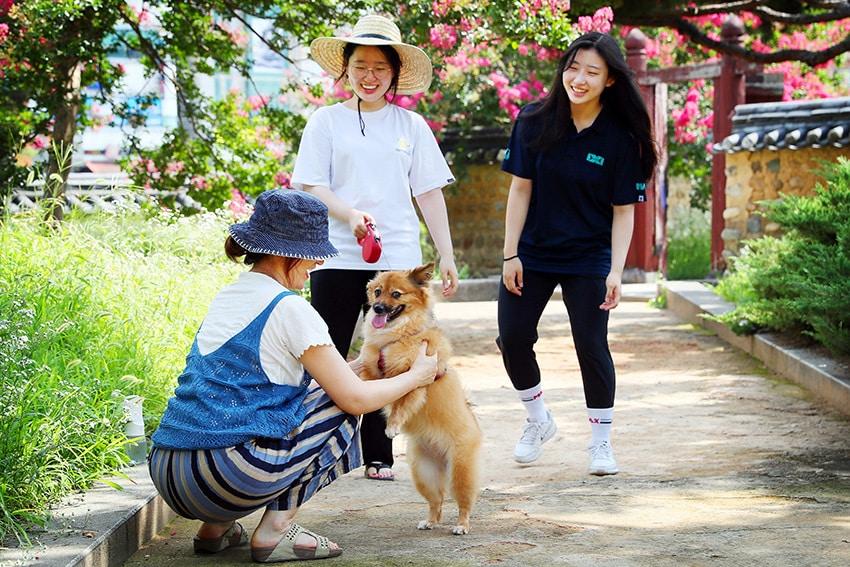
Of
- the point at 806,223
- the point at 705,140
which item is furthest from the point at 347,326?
the point at 705,140

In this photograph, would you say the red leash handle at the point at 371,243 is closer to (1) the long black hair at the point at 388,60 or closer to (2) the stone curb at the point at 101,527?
(1) the long black hair at the point at 388,60

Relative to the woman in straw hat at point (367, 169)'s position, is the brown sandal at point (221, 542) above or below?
below

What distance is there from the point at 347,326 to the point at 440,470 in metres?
1.05

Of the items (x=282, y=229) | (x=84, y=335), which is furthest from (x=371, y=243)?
(x=84, y=335)

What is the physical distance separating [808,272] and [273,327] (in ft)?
16.1

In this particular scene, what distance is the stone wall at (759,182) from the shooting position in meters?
12.8

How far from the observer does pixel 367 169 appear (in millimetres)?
5297

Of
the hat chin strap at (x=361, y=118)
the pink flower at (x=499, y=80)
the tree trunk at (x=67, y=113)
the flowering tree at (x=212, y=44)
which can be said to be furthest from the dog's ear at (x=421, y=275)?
the pink flower at (x=499, y=80)

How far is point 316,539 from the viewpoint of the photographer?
4.11 meters

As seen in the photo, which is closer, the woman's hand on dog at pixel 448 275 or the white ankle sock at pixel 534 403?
the woman's hand on dog at pixel 448 275

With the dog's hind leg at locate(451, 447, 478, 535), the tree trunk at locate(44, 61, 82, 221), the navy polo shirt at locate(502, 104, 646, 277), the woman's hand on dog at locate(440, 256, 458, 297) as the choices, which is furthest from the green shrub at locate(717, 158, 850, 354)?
the tree trunk at locate(44, 61, 82, 221)

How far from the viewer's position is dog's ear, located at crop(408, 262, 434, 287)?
15.4 feet

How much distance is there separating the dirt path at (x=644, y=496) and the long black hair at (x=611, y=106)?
1491 mm

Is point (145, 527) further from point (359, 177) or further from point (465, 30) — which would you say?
point (465, 30)
